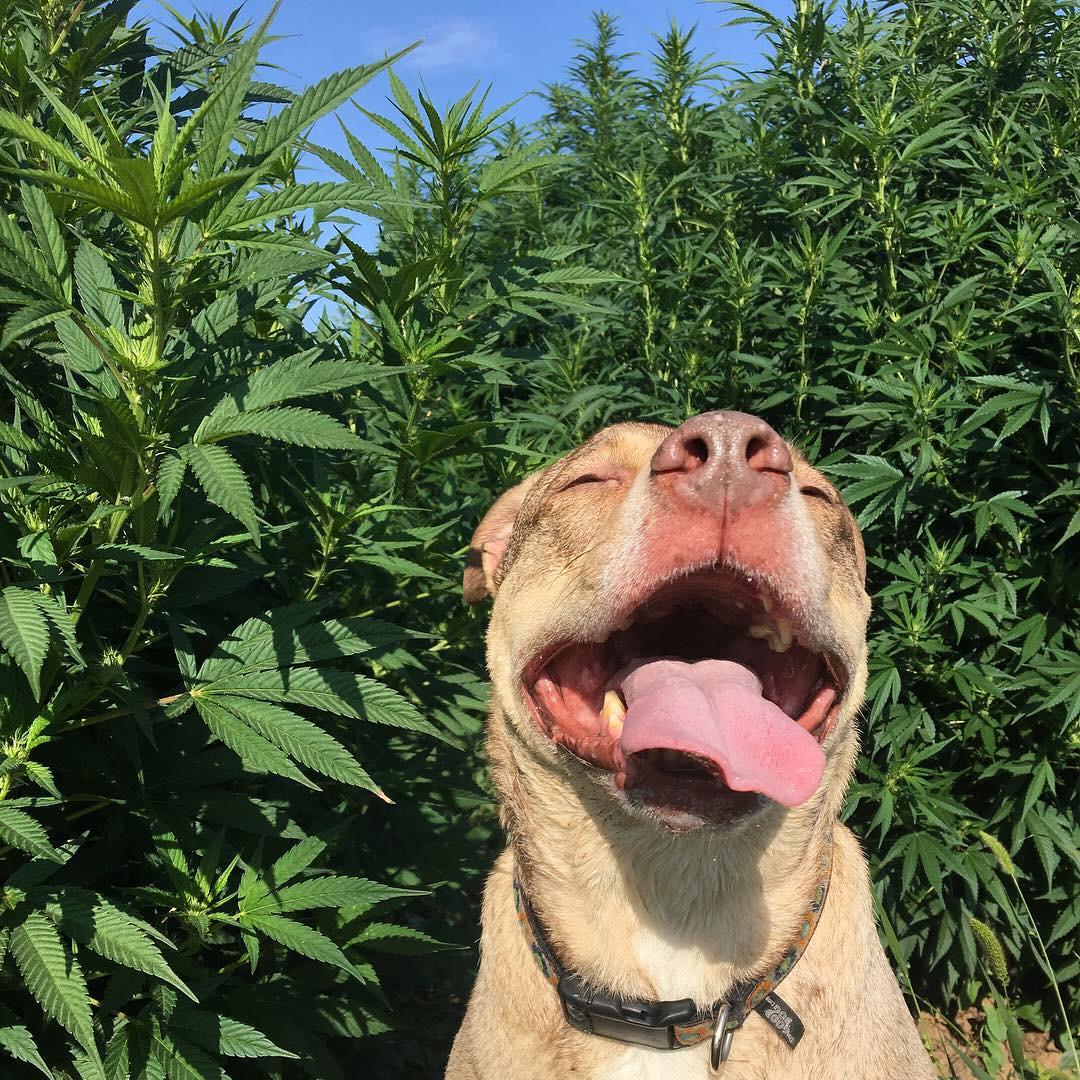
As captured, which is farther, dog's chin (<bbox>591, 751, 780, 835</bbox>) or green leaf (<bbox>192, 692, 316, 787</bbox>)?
green leaf (<bbox>192, 692, 316, 787</bbox>)

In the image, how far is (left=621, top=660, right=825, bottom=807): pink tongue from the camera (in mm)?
2217

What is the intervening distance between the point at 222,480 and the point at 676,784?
126 centimetres

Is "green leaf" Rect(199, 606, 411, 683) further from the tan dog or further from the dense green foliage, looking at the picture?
the tan dog

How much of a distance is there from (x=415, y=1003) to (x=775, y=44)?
5.08m

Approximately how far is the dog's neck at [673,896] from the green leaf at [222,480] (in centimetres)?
114

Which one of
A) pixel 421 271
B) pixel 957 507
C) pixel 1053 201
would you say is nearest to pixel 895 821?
pixel 957 507

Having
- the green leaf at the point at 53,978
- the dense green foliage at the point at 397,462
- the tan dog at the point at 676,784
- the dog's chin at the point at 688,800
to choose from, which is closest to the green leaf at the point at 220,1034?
the dense green foliage at the point at 397,462

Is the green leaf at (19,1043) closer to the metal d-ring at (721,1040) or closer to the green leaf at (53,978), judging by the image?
the green leaf at (53,978)

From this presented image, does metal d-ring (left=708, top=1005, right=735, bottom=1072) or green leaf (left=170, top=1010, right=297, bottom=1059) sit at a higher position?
green leaf (left=170, top=1010, right=297, bottom=1059)

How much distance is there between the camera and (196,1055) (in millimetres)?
2709

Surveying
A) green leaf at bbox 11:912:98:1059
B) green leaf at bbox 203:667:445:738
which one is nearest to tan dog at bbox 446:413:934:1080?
green leaf at bbox 203:667:445:738

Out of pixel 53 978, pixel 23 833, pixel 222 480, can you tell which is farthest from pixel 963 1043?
pixel 222 480

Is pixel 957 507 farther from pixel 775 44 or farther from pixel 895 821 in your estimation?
pixel 775 44

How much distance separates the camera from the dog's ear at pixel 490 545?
3.40 metres
